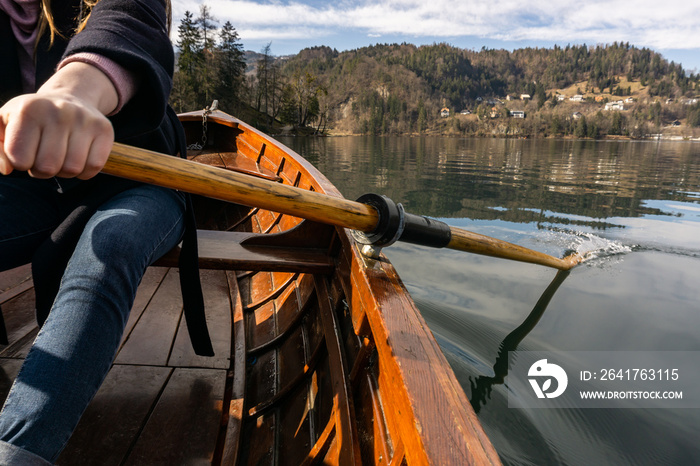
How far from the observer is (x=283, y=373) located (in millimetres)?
2055

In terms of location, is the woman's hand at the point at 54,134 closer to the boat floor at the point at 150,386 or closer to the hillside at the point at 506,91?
the boat floor at the point at 150,386

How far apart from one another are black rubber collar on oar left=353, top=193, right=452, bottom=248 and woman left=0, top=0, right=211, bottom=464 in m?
0.82

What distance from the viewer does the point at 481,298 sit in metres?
3.99

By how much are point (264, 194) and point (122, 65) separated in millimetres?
681

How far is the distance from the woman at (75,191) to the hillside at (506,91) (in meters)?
80.2

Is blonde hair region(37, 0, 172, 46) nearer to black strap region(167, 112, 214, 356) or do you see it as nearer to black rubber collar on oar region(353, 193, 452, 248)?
black strap region(167, 112, 214, 356)

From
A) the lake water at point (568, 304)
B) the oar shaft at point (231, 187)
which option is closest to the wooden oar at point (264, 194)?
the oar shaft at point (231, 187)

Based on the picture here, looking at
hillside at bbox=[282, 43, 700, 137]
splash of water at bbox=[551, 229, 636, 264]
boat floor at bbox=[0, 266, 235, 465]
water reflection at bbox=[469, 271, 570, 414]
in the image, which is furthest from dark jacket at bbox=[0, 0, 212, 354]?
hillside at bbox=[282, 43, 700, 137]

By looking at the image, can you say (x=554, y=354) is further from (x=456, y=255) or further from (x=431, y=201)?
(x=431, y=201)

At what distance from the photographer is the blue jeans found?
0.80 metres

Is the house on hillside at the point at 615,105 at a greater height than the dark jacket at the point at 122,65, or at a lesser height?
greater

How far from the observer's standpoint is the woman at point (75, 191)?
74 cm

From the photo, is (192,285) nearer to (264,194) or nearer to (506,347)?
(264,194)

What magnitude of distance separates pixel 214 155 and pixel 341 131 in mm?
98641
